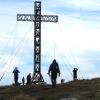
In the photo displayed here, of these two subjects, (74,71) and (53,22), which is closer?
(74,71)

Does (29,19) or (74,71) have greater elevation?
(29,19)

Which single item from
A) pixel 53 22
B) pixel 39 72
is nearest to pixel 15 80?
pixel 39 72

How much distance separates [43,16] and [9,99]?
34098 millimetres

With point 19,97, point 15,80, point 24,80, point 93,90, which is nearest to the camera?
point 19,97

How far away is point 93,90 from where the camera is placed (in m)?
37.0

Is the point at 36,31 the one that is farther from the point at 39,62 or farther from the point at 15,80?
the point at 15,80

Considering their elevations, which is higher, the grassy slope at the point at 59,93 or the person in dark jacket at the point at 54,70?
the person in dark jacket at the point at 54,70

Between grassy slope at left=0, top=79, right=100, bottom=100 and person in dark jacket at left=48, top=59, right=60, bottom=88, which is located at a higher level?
person in dark jacket at left=48, top=59, right=60, bottom=88

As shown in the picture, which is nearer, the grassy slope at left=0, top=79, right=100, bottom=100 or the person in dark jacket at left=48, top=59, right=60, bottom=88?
the grassy slope at left=0, top=79, right=100, bottom=100

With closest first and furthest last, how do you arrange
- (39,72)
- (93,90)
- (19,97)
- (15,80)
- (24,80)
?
(19,97)
(93,90)
(15,80)
(24,80)
(39,72)

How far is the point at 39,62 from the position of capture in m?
67.8

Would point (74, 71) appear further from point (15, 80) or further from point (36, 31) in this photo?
point (36, 31)

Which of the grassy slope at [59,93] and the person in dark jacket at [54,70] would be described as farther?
the person in dark jacket at [54,70]

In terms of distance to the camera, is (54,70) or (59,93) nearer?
(59,93)
